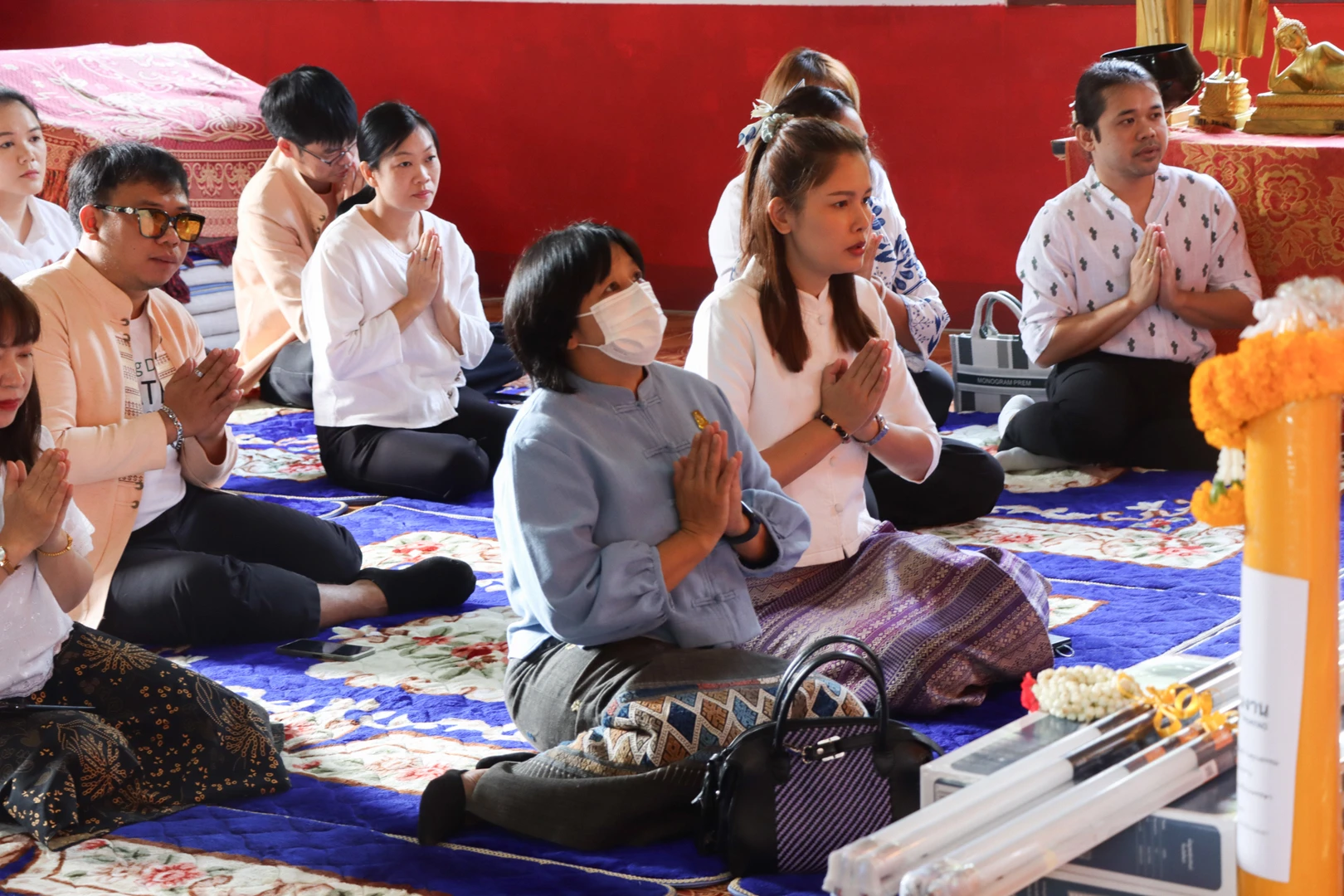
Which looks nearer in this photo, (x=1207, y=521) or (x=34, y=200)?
(x=1207, y=521)

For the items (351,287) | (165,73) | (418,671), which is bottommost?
(418,671)

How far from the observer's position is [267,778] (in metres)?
2.39

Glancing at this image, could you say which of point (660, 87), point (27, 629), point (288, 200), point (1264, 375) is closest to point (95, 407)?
point (27, 629)

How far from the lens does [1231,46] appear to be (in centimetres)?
487

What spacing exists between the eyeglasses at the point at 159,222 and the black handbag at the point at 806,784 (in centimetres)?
144

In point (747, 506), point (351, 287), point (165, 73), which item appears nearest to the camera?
point (747, 506)

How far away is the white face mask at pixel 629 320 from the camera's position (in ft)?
7.33

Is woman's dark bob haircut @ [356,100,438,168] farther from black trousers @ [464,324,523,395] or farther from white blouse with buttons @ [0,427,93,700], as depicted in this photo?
white blouse with buttons @ [0,427,93,700]

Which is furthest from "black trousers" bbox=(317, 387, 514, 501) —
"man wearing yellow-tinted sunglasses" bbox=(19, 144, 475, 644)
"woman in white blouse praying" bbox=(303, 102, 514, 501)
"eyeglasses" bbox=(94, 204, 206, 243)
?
"eyeglasses" bbox=(94, 204, 206, 243)

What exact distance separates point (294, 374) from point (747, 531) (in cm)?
308

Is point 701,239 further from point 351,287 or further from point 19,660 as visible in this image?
point 19,660

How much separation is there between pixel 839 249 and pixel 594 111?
15.2 ft

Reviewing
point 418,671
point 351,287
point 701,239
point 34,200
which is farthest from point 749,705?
point 701,239

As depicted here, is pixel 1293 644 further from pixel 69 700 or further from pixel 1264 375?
pixel 69 700
